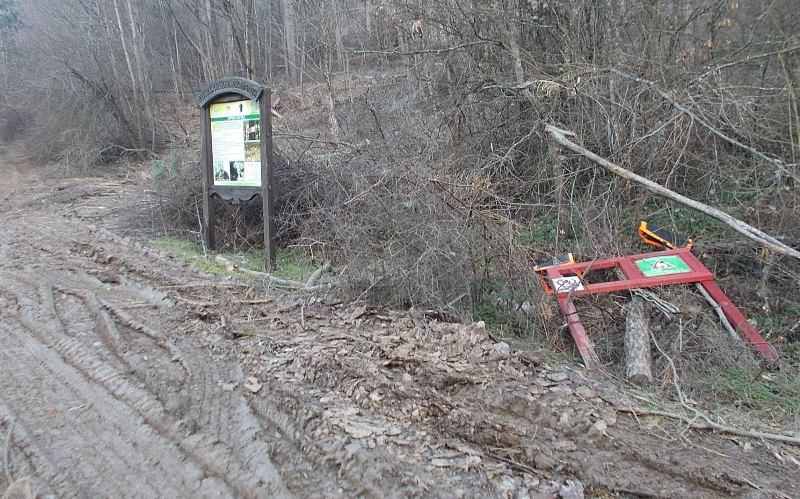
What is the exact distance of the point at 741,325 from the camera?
5430 millimetres

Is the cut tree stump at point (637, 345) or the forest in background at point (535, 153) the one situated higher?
the forest in background at point (535, 153)

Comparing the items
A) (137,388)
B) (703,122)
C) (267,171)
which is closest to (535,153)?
(703,122)

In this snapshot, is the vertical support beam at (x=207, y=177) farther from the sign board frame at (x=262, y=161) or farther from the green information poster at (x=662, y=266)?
the green information poster at (x=662, y=266)

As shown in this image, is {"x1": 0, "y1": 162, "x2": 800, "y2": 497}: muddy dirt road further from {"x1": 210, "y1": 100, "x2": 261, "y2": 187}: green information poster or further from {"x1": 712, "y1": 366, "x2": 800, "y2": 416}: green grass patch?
{"x1": 210, "y1": 100, "x2": 261, "y2": 187}: green information poster

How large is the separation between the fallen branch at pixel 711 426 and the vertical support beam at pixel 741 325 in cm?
184

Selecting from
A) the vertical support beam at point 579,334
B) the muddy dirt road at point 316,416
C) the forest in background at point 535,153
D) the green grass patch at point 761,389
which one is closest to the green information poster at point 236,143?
the forest in background at point 535,153

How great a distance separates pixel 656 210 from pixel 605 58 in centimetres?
254

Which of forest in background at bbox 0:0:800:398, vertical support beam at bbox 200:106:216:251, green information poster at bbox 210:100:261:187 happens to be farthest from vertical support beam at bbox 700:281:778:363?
vertical support beam at bbox 200:106:216:251

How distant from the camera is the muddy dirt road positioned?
2.84 meters

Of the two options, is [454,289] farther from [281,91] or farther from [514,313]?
[281,91]

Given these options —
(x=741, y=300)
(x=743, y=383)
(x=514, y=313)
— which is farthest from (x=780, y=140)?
(x=514, y=313)

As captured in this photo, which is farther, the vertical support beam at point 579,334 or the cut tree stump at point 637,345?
the vertical support beam at point 579,334

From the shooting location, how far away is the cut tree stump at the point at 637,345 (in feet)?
15.5

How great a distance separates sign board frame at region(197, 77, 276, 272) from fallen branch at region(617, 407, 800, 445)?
4868 mm
